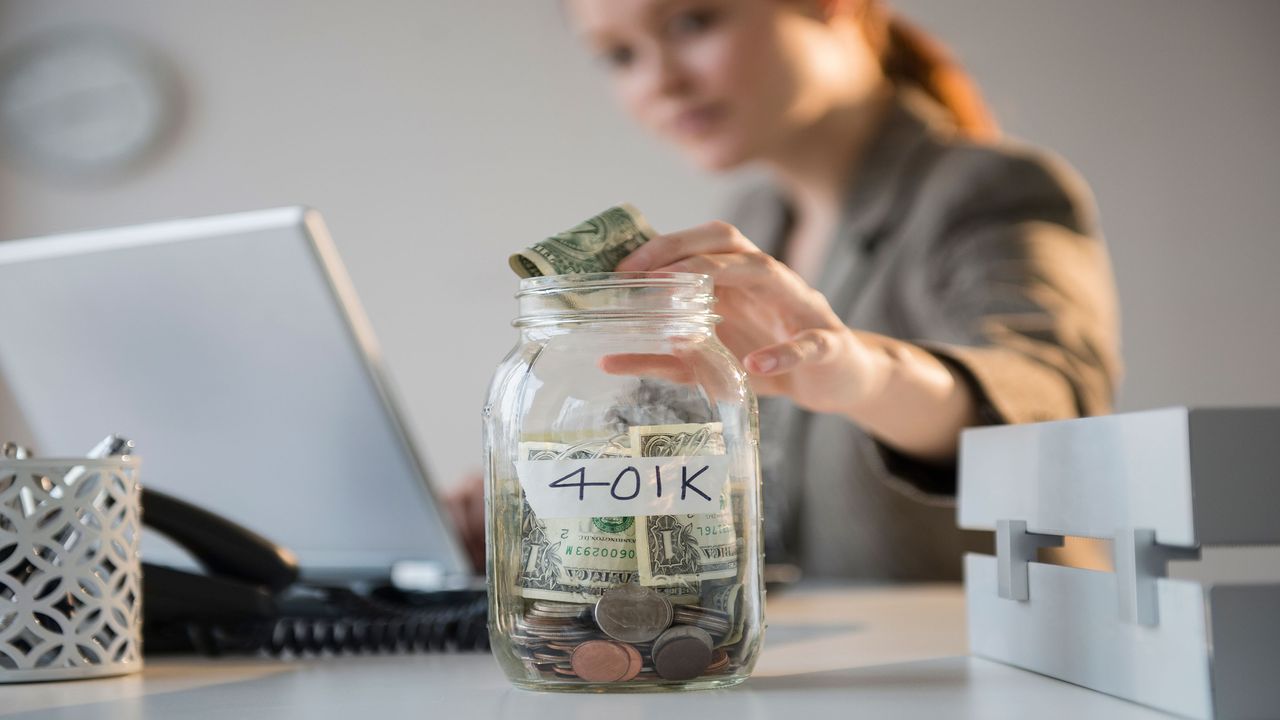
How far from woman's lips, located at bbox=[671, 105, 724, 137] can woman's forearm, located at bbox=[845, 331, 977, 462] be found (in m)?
0.79

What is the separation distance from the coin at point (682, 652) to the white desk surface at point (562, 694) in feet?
0.04

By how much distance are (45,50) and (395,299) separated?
1.19 meters

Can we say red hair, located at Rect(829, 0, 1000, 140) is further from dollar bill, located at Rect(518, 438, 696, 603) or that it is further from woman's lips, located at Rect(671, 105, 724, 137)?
dollar bill, located at Rect(518, 438, 696, 603)

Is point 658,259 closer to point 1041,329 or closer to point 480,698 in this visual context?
point 480,698

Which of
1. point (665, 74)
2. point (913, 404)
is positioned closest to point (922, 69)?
point (665, 74)

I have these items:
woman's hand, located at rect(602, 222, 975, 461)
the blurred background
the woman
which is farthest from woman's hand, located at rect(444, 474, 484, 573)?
the blurred background

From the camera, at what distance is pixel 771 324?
2.25ft

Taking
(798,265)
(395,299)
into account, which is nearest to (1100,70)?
(798,265)

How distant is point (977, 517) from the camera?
69 cm

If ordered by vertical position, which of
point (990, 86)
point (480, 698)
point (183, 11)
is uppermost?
point (183, 11)

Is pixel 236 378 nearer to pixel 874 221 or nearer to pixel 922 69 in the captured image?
pixel 874 221

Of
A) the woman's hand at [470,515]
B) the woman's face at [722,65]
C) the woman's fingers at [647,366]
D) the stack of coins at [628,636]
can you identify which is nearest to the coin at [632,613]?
the stack of coins at [628,636]

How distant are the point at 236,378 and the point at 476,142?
8.46 ft

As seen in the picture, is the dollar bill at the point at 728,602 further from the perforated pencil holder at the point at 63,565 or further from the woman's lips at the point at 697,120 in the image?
the woman's lips at the point at 697,120
